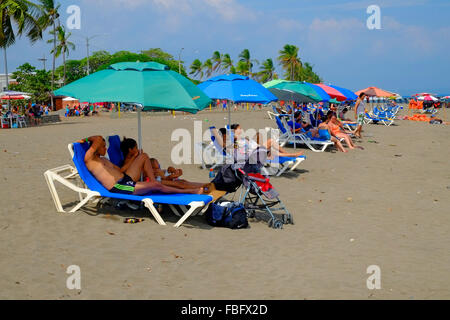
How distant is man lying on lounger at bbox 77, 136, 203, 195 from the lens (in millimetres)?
6105

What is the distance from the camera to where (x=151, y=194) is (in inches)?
244

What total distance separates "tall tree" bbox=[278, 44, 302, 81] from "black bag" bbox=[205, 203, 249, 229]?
76137mm

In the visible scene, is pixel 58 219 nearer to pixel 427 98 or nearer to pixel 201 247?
pixel 201 247

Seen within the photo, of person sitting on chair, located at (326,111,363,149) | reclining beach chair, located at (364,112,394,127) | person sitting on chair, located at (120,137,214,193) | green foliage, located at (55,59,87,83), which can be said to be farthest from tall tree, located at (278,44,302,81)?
person sitting on chair, located at (120,137,214,193)

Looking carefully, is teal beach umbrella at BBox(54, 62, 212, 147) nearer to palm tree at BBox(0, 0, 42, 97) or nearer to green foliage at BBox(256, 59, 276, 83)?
palm tree at BBox(0, 0, 42, 97)

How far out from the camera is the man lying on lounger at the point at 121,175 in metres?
6.11

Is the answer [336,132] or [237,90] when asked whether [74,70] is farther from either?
[237,90]

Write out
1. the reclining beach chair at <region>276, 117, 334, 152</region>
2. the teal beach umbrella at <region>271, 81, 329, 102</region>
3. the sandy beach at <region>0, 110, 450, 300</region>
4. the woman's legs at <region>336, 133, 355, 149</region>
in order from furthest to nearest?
the woman's legs at <region>336, 133, 355, 149</region> < the reclining beach chair at <region>276, 117, 334, 152</region> < the teal beach umbrella at <region>271, 81, 329, 102</region> < the sandy beach at <region>0, 110, 450, 300</region>

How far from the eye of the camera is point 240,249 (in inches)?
205

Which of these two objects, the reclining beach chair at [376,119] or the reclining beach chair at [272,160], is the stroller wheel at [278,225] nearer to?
the reclining beach chair at [272,160]

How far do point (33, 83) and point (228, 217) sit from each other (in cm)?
5719

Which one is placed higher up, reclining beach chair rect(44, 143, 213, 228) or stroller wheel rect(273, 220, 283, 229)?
reclining beach chair rect(44, 143, 213, 228)

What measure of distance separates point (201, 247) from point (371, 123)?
73.9ft
